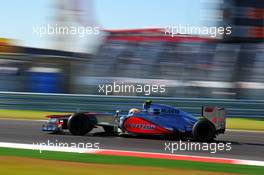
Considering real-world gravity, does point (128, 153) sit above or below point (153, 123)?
below

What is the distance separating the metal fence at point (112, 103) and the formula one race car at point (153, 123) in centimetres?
449

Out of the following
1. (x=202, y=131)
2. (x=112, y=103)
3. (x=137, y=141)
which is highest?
(x=112, y=103)

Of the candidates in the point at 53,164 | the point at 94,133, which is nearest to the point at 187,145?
the point at 94,133

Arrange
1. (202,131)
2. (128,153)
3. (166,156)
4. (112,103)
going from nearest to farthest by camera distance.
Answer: (166,156), (128,153), (202,131), (112,103)

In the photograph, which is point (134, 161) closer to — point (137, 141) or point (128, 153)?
point (128, 153)

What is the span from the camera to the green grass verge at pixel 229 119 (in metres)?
14.8

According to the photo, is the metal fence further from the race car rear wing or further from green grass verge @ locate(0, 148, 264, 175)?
green grass verge @ locate(0, 148, 264, 175)

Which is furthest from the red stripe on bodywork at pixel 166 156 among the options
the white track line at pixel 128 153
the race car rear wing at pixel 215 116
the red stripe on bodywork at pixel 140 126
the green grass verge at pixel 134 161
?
the red stripe on bodywork at pixel 140 126

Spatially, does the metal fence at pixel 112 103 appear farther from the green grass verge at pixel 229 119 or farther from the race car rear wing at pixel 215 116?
the race car rear wing at pixel 215 116

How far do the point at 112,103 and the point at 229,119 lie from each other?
3365 mm

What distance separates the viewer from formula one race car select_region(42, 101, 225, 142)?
33.8 ft

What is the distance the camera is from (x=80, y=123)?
11117 millimetres

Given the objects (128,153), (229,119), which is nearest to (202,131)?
(128,153)

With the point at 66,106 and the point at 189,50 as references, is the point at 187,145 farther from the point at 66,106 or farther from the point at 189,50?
the point at 189,50
